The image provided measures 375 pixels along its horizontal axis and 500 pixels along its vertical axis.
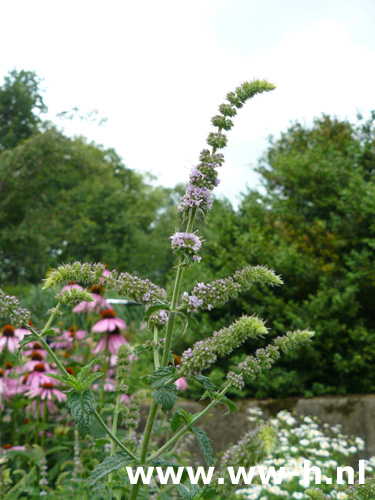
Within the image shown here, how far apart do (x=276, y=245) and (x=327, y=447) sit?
309 cm

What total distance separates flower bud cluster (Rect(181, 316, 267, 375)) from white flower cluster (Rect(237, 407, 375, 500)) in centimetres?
276

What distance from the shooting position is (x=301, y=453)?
17.1 ft

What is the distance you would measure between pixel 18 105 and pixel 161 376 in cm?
2464

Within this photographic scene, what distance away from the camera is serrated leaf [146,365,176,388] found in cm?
162

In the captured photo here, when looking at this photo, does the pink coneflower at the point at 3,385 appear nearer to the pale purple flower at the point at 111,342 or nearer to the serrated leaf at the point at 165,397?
the pale purple flower at the point at 111,342

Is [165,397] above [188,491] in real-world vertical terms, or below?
above

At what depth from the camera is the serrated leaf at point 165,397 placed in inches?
61.8

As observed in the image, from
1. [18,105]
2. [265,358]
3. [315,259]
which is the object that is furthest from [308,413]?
[18,105]

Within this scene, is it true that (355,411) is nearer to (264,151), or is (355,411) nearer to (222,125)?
(222,125)

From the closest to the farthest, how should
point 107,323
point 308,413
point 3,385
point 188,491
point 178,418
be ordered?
point 188,491
point 178,418
point 3,385
point 107,323
point 308,413

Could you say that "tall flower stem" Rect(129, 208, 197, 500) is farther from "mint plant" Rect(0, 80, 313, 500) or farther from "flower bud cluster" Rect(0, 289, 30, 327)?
"flower bud cluster" Rect(0, 289, 30, 327)

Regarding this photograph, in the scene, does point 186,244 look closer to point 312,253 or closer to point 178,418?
point 178,418

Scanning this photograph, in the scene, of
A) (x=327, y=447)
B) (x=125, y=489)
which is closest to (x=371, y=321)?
(x=327, y=447)

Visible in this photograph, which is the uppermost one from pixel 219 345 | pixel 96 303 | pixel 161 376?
pixel 96 303
